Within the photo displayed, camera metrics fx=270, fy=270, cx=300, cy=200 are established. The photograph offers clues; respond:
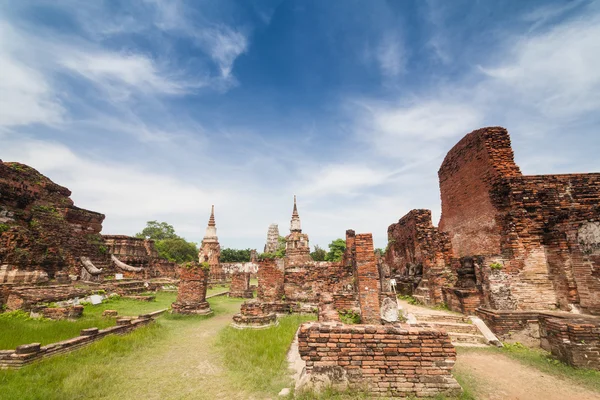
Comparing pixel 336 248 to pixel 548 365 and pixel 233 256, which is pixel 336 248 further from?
pixel 548 365

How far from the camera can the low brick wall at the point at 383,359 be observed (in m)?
3.95

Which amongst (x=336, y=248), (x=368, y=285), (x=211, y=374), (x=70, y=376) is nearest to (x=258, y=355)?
(x=211, y=374)

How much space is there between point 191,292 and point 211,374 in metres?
6.74

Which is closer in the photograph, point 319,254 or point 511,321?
point 511,321

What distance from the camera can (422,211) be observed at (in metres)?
12.2

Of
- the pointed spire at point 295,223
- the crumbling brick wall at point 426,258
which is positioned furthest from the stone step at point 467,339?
the pointed spire at point 295,223

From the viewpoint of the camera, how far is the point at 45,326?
7.62 metres

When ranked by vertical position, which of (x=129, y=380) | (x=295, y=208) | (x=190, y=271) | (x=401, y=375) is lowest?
(x=129, y=380)

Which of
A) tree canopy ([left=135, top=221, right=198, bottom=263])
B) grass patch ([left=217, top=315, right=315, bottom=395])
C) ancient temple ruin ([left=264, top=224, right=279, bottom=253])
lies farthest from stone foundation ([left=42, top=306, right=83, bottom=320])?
ancient temple ruin ([left=264, top=224, right=279, bottom=253])

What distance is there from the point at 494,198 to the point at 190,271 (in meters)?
11.9

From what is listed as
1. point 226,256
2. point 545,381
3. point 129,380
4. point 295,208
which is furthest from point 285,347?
point 226,256

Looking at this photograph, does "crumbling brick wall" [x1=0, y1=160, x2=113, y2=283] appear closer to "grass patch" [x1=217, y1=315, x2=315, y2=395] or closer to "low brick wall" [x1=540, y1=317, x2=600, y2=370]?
"grass patch" [x1=217, y1=315, x2=315, y2=395]

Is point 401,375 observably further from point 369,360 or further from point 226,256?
point 226,256

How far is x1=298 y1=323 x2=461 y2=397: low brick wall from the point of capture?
395 cm
